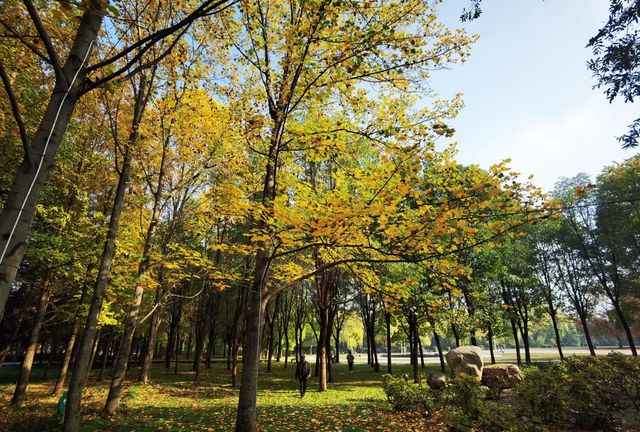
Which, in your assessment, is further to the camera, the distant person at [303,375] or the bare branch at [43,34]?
the distant person at [303,375]

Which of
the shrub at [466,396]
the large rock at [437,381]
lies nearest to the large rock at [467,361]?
the large rock at [437,381]

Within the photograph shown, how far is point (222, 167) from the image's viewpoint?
11.1 metres

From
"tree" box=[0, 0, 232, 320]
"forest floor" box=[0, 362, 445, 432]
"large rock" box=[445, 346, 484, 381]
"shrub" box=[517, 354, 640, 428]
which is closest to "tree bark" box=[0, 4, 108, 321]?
"tree" box=[0, 0, 232, 320]

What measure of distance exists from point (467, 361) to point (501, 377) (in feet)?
6.83

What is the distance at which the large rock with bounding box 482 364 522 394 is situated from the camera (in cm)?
1107

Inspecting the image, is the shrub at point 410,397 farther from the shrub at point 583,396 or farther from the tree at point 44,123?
the tree at point 44,123

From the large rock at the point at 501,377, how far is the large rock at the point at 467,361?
0.45m

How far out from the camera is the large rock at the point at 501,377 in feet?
36.3

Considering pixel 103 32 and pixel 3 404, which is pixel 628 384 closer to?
pixel 103 32

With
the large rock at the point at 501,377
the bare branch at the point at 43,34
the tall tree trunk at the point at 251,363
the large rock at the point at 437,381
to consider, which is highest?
the bare branch at the point at 43,34

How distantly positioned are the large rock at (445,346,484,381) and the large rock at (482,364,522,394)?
45 cm

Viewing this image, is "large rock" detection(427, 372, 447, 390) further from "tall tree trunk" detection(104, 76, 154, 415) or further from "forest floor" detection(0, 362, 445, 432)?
"tall tree trunk" detection(104, 76, 154, 415)

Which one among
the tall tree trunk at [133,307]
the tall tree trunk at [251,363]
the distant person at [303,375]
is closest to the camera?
the tall tree trunk at [251,363]

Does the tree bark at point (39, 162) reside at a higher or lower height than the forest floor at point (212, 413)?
higher
